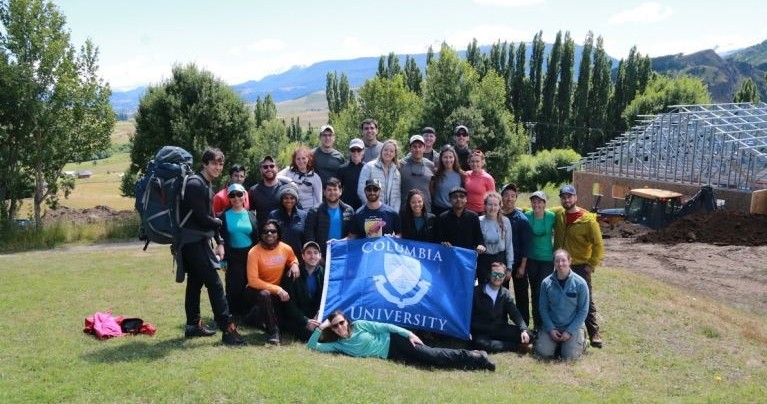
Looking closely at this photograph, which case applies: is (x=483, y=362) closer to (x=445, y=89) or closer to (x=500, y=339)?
(x=500, y=339)

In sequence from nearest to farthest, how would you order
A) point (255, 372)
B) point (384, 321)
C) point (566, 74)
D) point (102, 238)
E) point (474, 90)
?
1. point (255, 372)
2. point (384, 321)
3. point (102, 238)
4. point (474, 90)
5. point (566, 74)

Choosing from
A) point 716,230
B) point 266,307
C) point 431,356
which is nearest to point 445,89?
point 716,230

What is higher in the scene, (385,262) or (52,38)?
(52,38)

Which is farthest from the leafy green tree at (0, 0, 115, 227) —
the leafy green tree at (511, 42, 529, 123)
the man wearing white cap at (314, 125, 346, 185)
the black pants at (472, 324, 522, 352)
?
the leafy green tree at (511, 42, 529, 123)

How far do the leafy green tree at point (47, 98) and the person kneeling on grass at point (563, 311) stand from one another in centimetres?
1970

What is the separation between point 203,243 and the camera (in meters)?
7.39

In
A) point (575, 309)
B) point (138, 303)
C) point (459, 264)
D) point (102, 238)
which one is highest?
point (459, 264)

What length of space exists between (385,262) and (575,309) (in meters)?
2.69

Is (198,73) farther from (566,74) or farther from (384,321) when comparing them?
(566,74)

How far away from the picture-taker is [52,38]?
71.3 feet

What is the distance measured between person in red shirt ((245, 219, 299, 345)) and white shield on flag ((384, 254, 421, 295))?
1.27 metres

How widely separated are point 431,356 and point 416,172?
279cm

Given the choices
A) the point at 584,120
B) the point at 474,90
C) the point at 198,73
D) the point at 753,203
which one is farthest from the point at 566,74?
the point at 198,73

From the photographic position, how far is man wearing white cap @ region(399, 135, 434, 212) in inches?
354
